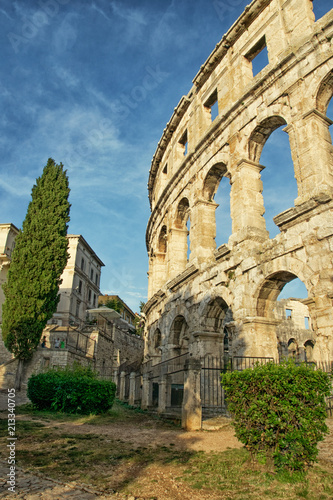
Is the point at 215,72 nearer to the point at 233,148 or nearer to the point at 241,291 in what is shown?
the point at 233,148

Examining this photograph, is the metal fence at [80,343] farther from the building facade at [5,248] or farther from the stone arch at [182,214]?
the building facade at [5,248]

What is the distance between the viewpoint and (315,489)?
4.15m

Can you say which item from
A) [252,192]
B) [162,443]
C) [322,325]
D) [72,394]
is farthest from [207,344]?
[162,443]

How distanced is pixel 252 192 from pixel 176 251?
598 cm

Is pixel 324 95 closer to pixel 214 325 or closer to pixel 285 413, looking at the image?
pixel 214 325

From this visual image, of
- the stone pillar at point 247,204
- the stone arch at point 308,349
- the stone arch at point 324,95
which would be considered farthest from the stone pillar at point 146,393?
the stone arch at point 308,349

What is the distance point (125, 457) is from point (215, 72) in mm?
15165

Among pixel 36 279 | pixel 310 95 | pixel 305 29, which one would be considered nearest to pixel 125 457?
pixel 310 95

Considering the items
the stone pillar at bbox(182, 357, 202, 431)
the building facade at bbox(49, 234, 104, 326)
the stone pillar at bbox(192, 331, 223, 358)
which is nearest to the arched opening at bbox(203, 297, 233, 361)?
the stone pillar at bbox(192, 331, 223, 358)

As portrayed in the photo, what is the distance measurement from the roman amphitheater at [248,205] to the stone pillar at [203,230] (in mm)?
45

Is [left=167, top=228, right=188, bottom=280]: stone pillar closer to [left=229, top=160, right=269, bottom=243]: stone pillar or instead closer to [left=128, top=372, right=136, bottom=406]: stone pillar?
[left=128, top=372, right=136, bottom=406]: stone pillar

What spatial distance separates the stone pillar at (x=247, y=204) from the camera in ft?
37.0

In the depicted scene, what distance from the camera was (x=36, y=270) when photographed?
19.3 metres

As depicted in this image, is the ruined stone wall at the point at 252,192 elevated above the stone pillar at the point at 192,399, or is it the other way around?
the ruined stone wall at the point at 252,192
